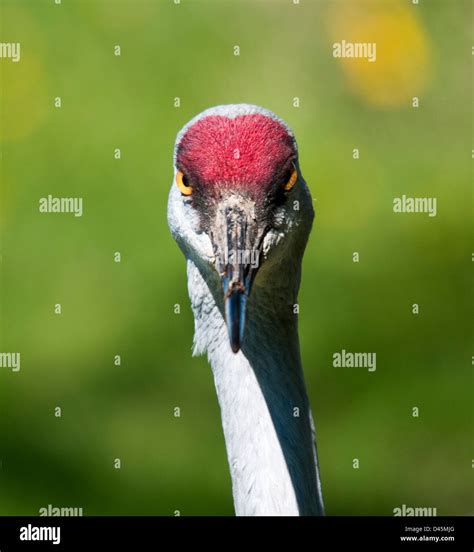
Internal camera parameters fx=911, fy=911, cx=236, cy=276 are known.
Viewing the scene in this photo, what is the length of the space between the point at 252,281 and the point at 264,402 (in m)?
0.42

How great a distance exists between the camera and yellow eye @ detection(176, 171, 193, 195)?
2715mm

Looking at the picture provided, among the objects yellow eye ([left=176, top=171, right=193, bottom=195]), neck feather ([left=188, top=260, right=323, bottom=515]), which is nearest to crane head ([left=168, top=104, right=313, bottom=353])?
yellow eye ([left=176, top=171, right=193, bottom=195])

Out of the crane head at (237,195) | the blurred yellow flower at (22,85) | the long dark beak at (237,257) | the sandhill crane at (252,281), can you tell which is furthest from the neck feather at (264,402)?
the blurred yellow flower at (22,85)

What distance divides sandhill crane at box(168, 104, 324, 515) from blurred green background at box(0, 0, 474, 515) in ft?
8.91

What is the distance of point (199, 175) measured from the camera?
2639 millimetres

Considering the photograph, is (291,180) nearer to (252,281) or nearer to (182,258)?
(252,281)

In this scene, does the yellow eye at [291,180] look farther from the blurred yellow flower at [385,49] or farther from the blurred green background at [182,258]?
the blurred yellow flower at [385,49]

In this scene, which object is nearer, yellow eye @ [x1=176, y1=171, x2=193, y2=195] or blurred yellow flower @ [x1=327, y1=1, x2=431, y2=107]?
yellow eye @ [x1=176, y1=171, x2=193, y2=195]

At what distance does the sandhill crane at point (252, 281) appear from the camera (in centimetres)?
259

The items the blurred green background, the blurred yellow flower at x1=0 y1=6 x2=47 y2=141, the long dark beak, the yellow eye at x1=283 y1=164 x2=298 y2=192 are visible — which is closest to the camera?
the long dark beak

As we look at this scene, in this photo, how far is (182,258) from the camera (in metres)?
6.42

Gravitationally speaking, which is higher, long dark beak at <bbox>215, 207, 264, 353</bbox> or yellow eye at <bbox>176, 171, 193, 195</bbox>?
yellow eye at <bbox>176, 171, 193, 195</bbox>

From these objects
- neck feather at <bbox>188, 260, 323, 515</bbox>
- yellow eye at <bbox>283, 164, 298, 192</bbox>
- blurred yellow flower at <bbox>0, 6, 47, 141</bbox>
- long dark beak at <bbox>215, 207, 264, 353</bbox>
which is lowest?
neck feather at <bbox>188, 260, 323, 515</bbox>

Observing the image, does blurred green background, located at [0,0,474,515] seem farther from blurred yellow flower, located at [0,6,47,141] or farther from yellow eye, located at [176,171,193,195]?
yellow eye, located at [176,171,193,195]
